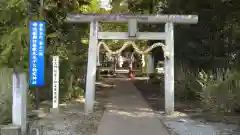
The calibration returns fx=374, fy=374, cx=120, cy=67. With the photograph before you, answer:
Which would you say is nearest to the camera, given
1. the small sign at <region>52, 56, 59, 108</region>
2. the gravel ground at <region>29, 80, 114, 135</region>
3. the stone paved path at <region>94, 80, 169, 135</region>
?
the stone paved path at <region>94, 80, 169, 135</region>

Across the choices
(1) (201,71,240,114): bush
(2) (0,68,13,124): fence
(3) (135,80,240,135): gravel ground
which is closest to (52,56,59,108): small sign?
(2) (0,68,13,124): fence

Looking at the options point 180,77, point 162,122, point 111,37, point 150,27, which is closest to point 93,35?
point 111,37

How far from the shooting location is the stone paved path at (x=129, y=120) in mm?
9238

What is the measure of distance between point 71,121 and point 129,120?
5.49 feet

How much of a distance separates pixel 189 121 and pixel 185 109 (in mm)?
2482

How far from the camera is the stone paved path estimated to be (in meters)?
9.24

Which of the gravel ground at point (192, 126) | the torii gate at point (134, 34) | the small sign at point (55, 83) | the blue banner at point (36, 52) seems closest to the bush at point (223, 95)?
the gravel ground at point (192, 126)

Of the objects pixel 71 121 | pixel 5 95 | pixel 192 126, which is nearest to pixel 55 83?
pixel 71 121

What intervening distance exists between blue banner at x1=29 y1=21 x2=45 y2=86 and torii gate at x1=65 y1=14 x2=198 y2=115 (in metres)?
2.72

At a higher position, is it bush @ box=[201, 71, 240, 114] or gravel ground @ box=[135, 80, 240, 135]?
bush @ box=[201, 71, 240, 114]

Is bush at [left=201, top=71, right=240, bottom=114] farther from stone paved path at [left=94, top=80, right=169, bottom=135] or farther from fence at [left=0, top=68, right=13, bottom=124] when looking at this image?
fence at [left=0, top=68, right=13, bottom=124]

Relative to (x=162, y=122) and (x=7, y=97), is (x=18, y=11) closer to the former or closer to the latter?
(x=7, y=97)

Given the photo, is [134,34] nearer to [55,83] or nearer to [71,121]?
[55,83]

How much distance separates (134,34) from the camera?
12398 mm
